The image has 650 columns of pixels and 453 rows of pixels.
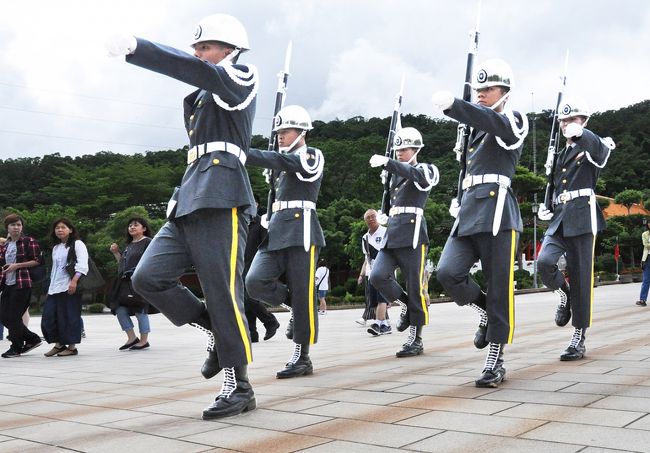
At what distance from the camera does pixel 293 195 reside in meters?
6.32

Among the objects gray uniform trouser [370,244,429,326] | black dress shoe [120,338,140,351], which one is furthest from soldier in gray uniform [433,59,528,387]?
black dress shoe [120,338,140,351]

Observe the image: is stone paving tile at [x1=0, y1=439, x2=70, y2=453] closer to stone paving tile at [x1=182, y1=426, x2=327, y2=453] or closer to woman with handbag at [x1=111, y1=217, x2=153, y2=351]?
stone paving tile at [x1=182, y1=426, x2=327, y2=453]

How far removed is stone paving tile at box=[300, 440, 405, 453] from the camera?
3.23 m

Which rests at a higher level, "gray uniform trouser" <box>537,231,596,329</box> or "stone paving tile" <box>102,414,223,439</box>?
"gray uniform trouser" <box>537,231,596,329</box>

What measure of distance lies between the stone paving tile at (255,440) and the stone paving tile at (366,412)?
50 cm

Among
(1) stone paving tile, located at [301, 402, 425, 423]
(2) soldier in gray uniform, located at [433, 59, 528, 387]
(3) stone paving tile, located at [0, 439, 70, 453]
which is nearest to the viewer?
(3) stone paving tile, located at [0, 439, 70, 453]

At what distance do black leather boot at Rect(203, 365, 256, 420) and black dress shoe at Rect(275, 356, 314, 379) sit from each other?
1.39 m

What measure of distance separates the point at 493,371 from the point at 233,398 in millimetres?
1792

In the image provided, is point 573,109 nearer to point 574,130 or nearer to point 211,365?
point 574,130

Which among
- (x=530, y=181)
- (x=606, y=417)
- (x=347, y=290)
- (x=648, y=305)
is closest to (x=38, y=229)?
(x=347, y=290)

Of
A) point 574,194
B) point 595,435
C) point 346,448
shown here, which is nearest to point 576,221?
point 574,194

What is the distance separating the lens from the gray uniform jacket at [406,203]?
7.22 metres

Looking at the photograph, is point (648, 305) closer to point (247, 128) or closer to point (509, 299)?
point (509, 299)

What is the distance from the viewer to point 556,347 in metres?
7.27
